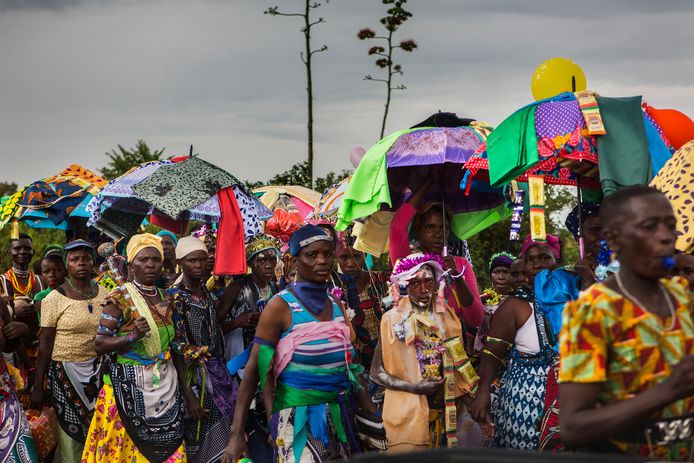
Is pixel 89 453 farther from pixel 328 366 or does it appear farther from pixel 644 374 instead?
pixel 644 374

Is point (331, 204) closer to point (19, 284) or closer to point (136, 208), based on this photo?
point (136, 208)

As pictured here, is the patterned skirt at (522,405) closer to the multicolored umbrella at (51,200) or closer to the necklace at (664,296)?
the necklace at (664,296)

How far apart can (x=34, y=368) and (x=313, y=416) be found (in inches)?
147

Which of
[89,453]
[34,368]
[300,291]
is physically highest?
[300,291]

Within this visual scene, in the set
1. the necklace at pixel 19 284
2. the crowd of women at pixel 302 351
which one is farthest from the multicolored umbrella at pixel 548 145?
the necklace at pixel 19 284

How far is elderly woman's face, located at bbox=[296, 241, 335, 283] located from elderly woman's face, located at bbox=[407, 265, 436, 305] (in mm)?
773

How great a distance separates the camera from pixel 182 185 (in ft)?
28.7

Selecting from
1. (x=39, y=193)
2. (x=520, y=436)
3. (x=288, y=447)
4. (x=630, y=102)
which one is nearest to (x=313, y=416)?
(x=288, y=447)

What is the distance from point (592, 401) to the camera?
3615 mm

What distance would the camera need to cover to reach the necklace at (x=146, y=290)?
7852 millimetres

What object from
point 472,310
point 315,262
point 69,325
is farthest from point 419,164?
point 69,325

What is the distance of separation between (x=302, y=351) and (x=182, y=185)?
2.90m

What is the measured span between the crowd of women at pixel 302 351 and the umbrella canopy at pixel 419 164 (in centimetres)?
39

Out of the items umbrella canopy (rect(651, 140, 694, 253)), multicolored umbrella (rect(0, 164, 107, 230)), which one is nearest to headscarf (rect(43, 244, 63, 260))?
multicolored umbrella (rect(0, 164, 107, 230))
